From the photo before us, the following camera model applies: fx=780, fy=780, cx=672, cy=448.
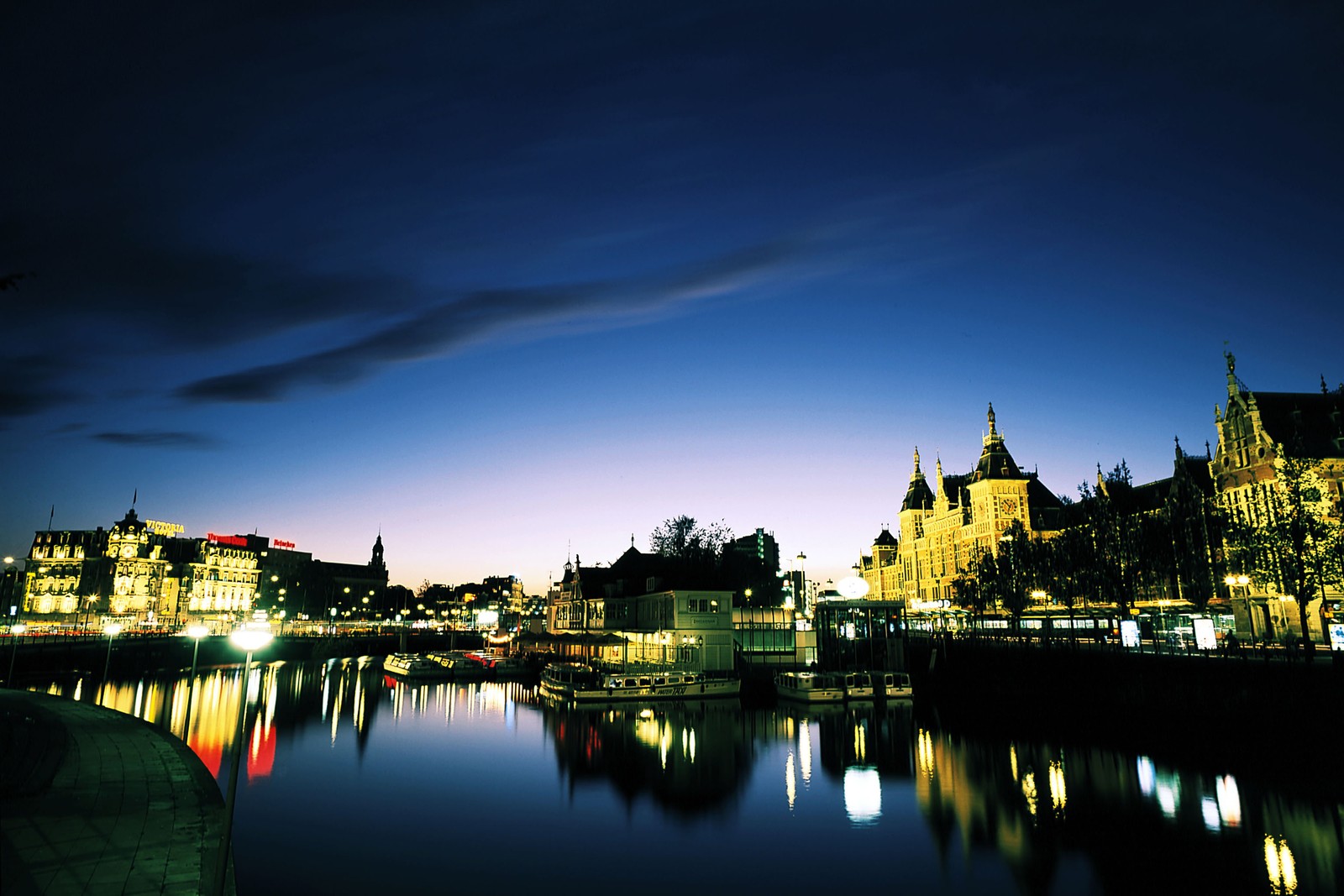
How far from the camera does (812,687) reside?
214ft

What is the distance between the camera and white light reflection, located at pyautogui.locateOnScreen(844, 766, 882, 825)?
32681mm

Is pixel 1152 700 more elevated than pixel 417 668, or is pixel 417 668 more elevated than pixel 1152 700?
pixel 1152 700

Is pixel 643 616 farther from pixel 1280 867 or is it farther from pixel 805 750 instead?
pixel 1280 867

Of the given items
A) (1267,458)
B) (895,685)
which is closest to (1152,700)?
(895,685)

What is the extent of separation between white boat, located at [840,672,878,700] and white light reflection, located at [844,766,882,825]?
24.5 meters

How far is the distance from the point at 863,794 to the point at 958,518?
349 feet

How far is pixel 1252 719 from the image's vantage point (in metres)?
40.2

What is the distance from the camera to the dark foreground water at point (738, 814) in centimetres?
2480

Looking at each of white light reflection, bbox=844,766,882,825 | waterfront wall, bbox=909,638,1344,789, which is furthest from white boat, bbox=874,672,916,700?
white light reflection, bbox=844,766,882,825

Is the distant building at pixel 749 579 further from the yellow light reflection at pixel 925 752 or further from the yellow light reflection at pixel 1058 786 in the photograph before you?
the yellow light reflection at pixel 1058 786

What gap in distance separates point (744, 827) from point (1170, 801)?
17.4 meters

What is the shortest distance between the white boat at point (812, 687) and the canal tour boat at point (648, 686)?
14.5 feet

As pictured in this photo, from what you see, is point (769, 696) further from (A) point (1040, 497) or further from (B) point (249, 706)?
(A) point (1040, 497)

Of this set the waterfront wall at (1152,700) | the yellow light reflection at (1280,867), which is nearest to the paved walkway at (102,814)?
the yellow light reflection at (1280,867)
